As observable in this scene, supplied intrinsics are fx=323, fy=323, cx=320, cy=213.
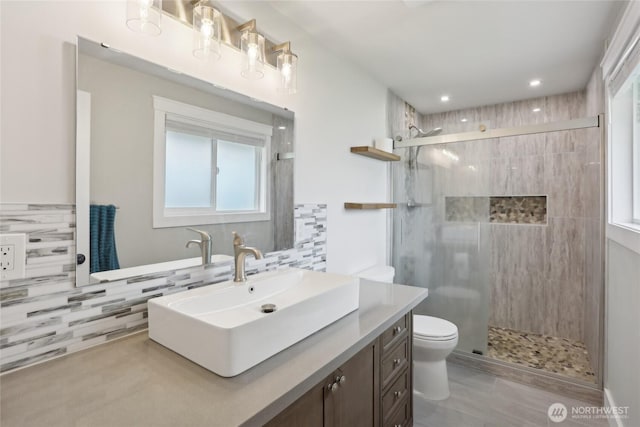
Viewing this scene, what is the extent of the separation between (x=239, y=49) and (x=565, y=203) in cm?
319

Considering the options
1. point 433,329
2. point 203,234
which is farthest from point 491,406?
point 203,234

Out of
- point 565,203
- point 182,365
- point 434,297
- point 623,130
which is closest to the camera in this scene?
point 182,365

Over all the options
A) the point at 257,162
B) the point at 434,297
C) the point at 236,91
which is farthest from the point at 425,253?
the point at 236,91

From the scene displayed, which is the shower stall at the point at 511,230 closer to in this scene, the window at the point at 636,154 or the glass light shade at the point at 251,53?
the window at the point at 636,154

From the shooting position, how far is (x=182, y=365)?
918 mm

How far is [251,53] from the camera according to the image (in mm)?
1493

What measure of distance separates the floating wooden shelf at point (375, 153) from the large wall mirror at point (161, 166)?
85 cm

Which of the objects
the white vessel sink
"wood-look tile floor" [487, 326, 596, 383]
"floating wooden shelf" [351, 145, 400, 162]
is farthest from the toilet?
"floating wooden shelf" [351, 145, 400, 162]

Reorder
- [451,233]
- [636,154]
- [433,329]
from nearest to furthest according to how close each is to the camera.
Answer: [636,154]
[433,329]
[451,233]

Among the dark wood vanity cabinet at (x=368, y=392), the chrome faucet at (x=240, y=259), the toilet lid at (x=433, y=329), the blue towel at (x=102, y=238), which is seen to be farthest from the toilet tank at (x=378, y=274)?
the blue towel at (x=102, y=238)

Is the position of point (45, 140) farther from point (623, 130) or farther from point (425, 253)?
point (623, 130)

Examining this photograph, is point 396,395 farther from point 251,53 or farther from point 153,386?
point 251,53

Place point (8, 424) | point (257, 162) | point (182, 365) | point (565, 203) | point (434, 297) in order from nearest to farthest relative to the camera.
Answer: point (8, 424) < point (182, 365) < point (257, 162) < point (434, 297) < point (565, 203)

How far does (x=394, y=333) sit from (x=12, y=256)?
1.37 metres
